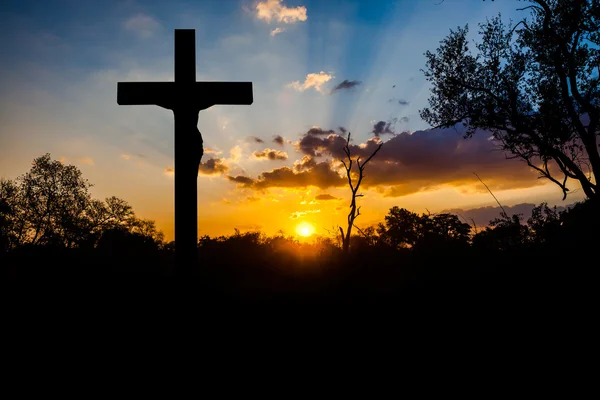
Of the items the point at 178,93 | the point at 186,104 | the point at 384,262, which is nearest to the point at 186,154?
the point at 186,104

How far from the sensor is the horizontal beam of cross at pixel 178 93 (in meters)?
5.68

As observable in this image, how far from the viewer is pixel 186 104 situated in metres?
5.64

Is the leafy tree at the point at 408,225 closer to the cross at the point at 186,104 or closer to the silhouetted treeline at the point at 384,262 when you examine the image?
the silhouetted treeline at the point at 384,262

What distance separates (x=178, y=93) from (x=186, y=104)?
0.69ft

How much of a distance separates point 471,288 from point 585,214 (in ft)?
15.4

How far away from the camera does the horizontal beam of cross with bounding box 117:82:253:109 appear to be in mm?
5680

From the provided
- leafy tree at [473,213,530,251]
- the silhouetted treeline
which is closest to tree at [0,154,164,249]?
the silhouetted treeline

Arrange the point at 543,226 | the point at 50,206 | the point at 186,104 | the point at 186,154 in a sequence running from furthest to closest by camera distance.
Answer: the point at 50,206
the point at 543,226
the point at 186,104
the point at 186,154

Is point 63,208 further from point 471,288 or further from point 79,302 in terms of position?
point 471,288

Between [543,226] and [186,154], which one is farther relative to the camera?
[543,226]

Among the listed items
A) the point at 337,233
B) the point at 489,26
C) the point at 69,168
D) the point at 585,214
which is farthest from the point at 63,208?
the point at 585,214

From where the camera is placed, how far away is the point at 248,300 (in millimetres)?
8141

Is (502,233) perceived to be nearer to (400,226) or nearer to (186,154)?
(186,154)

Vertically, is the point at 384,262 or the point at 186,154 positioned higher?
the point at 186,154
